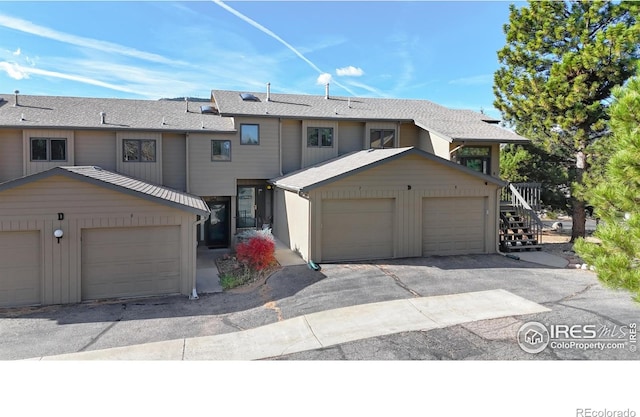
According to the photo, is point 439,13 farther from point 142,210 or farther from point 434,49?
point 142,210

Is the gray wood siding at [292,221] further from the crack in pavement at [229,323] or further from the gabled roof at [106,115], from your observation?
the crack in pavement at [229,323]

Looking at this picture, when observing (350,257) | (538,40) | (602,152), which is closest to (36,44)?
(350,257)

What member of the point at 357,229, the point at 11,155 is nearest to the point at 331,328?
the point at 357,229

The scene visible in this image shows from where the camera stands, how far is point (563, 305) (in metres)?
8.46

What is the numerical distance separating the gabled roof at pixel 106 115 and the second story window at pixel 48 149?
594 mm

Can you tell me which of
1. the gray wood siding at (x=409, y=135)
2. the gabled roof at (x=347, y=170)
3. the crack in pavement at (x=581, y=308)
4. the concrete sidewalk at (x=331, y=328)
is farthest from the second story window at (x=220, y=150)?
the crack in pavement at (x=581, y=308)

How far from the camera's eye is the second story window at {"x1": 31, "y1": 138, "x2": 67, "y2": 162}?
45.8ft

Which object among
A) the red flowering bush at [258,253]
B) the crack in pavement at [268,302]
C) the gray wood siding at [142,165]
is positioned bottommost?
the crack in pavement at [268,302]

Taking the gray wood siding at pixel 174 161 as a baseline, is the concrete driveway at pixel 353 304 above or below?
below

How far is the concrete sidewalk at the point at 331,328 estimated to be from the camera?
6.60 m

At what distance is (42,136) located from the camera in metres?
14.0

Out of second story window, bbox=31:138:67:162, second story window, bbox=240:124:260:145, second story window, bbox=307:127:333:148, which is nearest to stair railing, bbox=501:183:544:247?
second story window, bbox=307:127:333:148

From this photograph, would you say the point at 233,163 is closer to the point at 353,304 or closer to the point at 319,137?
the point at 319,137

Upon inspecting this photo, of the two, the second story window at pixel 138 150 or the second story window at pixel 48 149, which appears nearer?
the second story window at pixel 48 149
